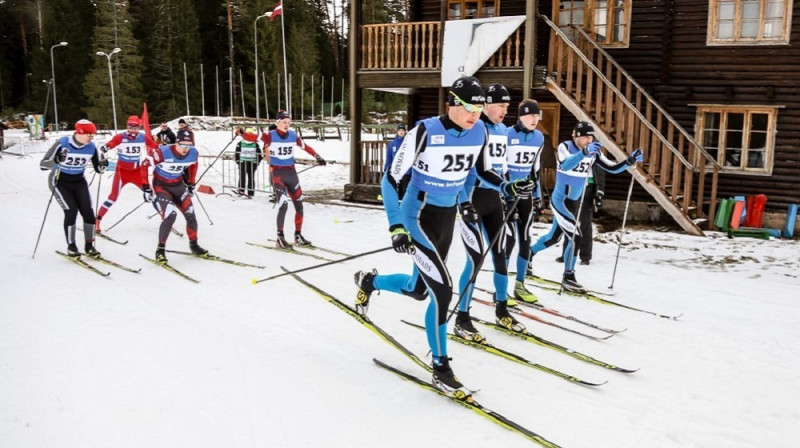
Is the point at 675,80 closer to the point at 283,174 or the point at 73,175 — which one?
the point at 283,174

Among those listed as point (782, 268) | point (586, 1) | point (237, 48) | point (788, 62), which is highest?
point (237, 48)

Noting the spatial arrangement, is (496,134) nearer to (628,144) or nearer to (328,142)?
(628,144)

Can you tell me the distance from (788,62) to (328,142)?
2568 cm

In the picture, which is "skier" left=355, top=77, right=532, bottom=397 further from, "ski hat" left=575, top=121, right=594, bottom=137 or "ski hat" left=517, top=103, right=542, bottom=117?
"ski hat" left=575, top=121, right=594, bottom=137

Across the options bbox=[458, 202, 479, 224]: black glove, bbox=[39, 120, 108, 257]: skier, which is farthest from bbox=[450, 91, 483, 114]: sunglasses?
bbox=[39, 120, 108, 257]: skier

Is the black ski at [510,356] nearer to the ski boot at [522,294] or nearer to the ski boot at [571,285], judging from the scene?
the ski boot at [522,294]

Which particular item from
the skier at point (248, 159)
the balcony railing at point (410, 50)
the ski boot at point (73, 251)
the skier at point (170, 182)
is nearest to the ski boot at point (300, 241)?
the skier at point (170, 182)

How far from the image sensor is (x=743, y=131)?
1314cm

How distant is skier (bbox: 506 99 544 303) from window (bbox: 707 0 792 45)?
910 cm

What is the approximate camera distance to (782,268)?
898 cm

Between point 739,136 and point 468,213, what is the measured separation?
11.1m

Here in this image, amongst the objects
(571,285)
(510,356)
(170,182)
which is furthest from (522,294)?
(170,182)

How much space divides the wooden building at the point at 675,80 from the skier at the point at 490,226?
6.56m

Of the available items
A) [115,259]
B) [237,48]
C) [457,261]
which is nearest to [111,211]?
[115,259]
